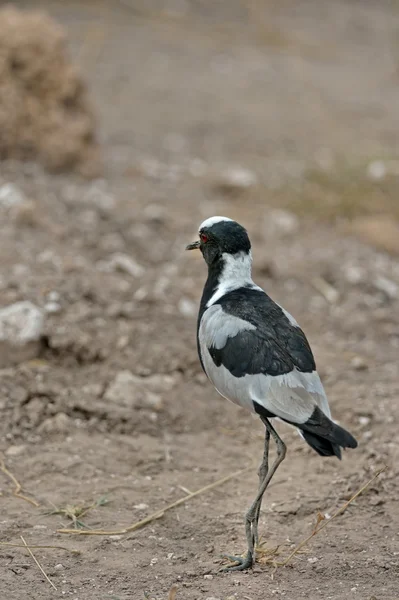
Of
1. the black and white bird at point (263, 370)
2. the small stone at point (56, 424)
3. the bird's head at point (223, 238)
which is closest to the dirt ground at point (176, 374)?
the small stone at point (56, 424)

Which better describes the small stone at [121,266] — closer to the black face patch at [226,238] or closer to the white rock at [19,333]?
the white rock at [19,333]

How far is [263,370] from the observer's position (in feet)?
11.2

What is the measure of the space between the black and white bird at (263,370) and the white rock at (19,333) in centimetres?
133

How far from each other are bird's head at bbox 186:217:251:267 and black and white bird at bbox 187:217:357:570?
152mm

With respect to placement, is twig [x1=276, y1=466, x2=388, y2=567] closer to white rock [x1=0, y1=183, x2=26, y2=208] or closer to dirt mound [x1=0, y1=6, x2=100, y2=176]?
white rock [x1=0, y1=183, x2=26, y2=208]

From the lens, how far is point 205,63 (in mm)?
11445

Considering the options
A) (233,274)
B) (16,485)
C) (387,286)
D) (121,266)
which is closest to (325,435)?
(233,274)

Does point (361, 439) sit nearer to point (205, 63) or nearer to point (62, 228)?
point (62, 228)

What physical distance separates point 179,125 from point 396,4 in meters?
5.89

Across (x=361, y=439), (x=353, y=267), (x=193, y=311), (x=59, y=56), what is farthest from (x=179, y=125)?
(x=361, y=439)

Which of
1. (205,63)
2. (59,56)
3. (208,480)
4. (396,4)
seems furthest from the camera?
(396,4)

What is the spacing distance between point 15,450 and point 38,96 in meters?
3.45

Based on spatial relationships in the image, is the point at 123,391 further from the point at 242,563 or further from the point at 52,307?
the point at 242,563

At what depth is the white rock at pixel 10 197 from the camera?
591cm
